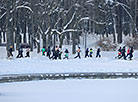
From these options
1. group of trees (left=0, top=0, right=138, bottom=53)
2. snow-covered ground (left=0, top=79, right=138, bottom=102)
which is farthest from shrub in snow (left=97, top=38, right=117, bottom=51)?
snow-covered ground (left=0, top=79, right=138, bottom=102)

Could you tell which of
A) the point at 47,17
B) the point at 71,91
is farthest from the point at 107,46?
the point at 71,91

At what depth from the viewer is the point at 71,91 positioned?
14.3 metres

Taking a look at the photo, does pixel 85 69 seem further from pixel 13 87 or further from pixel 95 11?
pixel 95 11

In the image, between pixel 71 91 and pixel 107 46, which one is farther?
pixel 107 46

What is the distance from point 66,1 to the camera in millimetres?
43719

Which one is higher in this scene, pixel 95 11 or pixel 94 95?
pixel 95 11

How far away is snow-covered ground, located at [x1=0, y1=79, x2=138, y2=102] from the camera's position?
12.4 m

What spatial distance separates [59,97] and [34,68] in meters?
8.13

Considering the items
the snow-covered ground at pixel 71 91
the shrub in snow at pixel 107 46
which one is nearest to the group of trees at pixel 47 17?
the shrub in snow at pixel 107 46

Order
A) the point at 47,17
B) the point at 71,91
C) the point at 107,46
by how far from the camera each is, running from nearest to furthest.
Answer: the point at 71,91
the point at 47,17
the point at 107,46

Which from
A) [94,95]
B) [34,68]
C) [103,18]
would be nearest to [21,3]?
[103,18]

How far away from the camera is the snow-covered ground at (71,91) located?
12.4m

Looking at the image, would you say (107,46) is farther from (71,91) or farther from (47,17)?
(71,91)

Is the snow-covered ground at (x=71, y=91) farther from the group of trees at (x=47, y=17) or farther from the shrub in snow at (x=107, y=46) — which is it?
the shrub in snow at (x=107, y=46)
